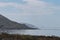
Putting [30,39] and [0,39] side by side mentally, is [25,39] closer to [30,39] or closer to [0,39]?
[30,39]

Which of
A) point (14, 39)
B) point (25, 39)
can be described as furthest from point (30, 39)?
point (14, 39)

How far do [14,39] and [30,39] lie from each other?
2.85 meters

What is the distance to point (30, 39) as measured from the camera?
3047 centimetres

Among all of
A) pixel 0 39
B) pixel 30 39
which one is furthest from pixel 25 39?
pixel 0 39

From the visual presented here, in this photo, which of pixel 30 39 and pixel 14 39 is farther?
pixel 30 39

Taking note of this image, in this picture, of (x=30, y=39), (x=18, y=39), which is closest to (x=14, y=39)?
(x=18, y=39)

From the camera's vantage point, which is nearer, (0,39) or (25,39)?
(0,39)

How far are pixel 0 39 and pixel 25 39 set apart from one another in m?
3.31

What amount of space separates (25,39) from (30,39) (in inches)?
32.6

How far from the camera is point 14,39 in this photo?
2825 cm

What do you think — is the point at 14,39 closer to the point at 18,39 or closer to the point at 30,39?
the point at 18,39

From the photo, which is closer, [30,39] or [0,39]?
[0,39]

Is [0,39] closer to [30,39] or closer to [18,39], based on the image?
[18,39]

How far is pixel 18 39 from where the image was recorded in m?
28.8
